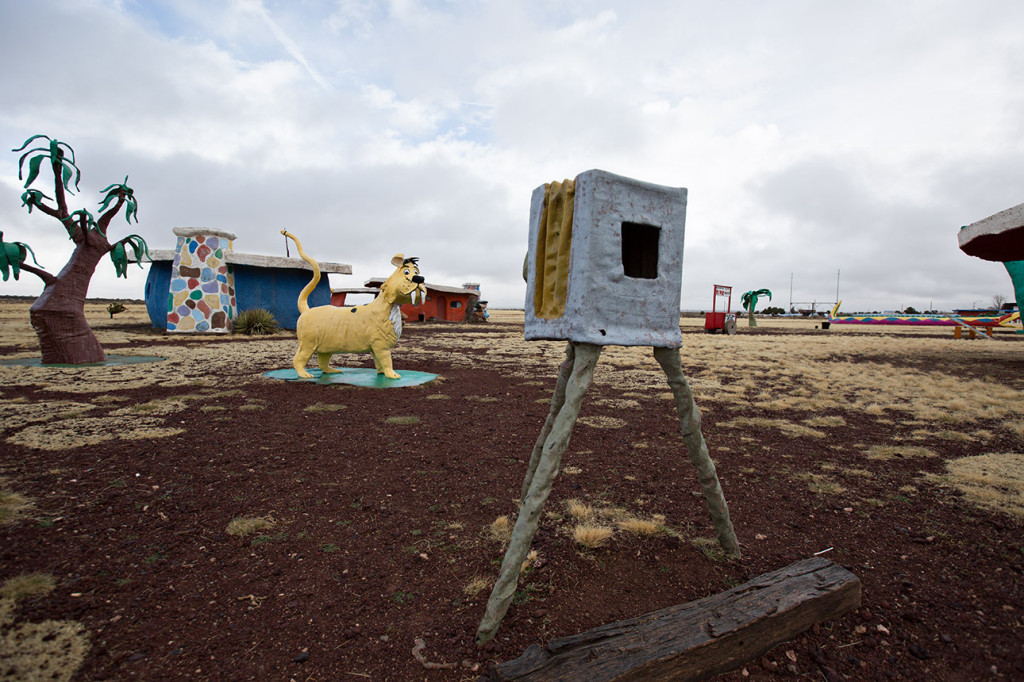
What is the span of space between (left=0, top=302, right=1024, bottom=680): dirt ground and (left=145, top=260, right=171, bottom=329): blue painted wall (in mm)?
13343

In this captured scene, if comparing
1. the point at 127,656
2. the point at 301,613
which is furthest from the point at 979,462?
the point at 127,656

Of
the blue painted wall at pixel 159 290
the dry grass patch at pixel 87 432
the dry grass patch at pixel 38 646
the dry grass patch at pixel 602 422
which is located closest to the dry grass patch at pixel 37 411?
the dry grass patch at pixel 87 432

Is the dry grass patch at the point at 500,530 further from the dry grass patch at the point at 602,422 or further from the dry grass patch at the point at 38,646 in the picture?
the dry grass patch at the point at 602,422

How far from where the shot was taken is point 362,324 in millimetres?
7625

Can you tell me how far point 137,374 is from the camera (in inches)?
308

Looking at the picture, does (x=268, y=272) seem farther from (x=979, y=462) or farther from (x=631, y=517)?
(x=979, y=462)

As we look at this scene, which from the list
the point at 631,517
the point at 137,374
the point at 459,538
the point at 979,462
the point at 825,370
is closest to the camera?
the point at 459,538

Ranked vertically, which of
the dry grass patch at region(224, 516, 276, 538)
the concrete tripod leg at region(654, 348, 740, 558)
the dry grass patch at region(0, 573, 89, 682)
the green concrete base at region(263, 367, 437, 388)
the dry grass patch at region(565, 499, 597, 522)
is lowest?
the dry grass patch at region(0, 573, 89, 682)

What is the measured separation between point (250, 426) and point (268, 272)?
1500 centimetres

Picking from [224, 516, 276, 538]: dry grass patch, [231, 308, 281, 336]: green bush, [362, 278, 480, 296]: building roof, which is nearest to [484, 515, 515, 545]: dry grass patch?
[224, 516, 276, 538]: dry grass patch

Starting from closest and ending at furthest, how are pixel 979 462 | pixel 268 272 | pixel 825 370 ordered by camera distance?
pixel 979 462 → pixel 825 370 → pixel 268 272

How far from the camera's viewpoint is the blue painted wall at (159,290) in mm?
17688

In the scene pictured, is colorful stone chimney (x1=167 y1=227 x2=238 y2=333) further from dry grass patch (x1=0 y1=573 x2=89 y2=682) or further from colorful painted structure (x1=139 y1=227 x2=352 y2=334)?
dry grass patch (x1=0 y1=573 x2=89 y2=682)

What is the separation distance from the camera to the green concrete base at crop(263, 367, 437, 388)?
24.4 feet
